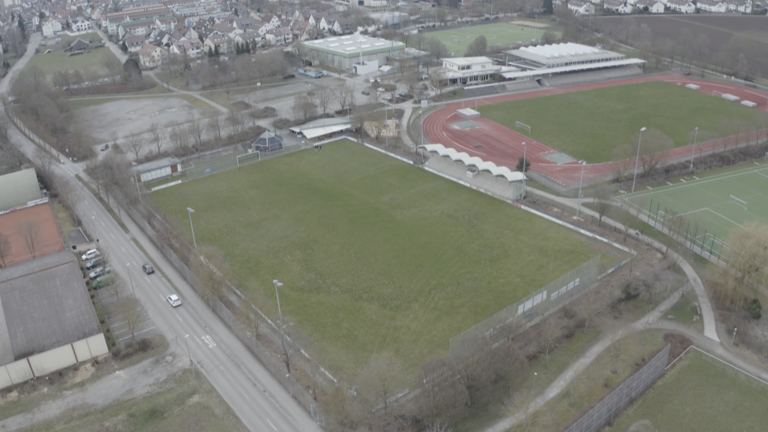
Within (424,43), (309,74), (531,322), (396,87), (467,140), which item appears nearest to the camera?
(531,322)

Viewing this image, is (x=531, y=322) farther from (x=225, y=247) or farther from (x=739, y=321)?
(x=225, y=247)

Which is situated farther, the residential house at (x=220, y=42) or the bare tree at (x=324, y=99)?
the residential house at (x=220, y=42)

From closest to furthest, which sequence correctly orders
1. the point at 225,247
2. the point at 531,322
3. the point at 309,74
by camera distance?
the point at 531,322 → the point at 225,247 → the point at 309,74

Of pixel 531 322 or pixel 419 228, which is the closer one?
pixel 531 322

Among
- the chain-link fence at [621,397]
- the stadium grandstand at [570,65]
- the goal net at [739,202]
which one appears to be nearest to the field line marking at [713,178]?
the goal net at [739,202]

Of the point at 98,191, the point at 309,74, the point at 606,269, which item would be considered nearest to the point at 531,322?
the point at 606,269

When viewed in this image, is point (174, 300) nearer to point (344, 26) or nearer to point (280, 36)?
point (280, 36)

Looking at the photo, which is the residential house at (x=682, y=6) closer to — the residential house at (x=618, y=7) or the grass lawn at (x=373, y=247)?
the residential house at (x=618, y=7)
